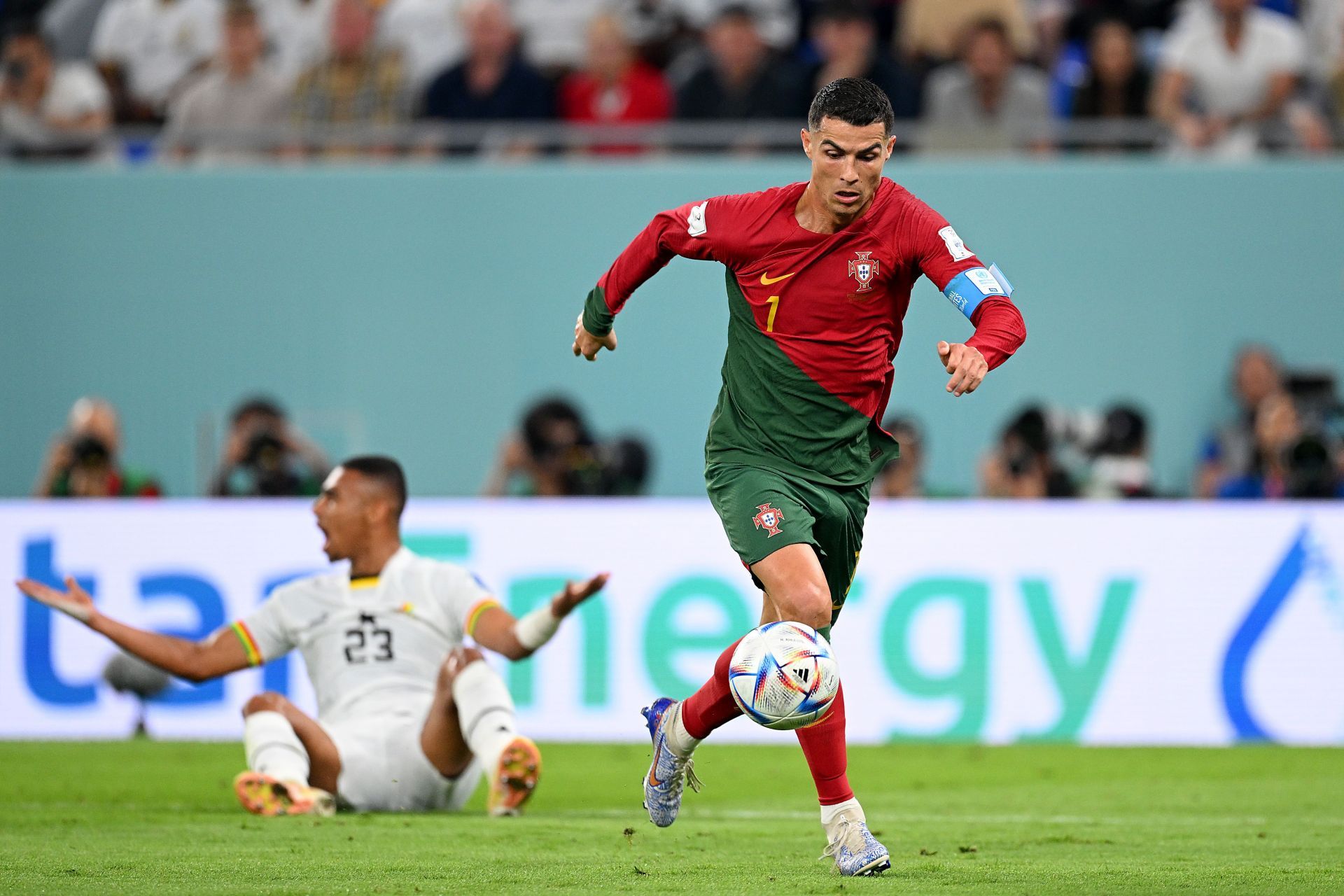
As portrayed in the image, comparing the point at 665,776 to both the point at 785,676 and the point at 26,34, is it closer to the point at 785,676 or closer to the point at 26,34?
the point at 785,676

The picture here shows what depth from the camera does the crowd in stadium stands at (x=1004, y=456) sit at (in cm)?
→ 1278

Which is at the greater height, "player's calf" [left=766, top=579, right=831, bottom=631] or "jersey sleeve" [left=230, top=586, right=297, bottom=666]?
"jersey sleeve" [left=230, top=586, right=297, bottom=666]

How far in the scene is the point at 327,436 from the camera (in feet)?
49.4

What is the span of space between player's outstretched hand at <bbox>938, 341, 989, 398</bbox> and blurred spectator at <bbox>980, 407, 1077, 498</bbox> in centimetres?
745

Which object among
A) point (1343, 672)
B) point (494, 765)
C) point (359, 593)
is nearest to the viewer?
point (494, 765)

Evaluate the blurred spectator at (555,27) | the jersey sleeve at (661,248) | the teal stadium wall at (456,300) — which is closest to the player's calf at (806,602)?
the jersey sleeve at (661,248)

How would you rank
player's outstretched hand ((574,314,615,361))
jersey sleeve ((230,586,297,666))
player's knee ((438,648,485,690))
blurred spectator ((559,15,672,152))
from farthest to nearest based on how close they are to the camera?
blurred spectator ((559,15,672,152))
jersey sleeve ((230,586,297,666))
player's knee ((438,648,485,690))
player's outstretched hand ((574,314,615,361))

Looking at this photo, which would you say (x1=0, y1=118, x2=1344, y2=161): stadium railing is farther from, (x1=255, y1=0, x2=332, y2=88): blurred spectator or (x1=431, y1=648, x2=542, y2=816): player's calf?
(x1=431, y1=648, x2=542, y2=816): player's calf

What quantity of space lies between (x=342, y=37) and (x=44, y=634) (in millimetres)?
5548

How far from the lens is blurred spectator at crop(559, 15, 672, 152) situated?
48.2 ft

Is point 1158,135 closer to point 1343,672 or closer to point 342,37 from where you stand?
point 1343,672

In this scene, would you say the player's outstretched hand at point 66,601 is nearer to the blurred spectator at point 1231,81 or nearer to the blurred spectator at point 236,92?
the blurred spectator at point 236,92

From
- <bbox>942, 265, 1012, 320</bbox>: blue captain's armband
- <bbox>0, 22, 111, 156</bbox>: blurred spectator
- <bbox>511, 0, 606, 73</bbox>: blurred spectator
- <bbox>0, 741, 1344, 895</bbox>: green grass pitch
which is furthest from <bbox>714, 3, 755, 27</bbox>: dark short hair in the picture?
<bbox>942, 265, 1012, 320</bbox>: blue captain's armband

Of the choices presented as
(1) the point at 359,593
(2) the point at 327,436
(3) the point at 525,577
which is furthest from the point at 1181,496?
(1) the point at 359,593
